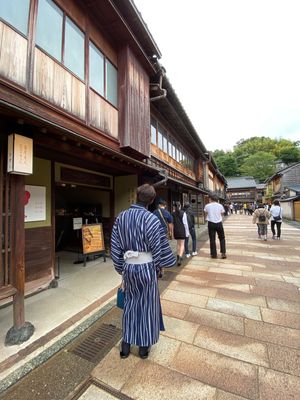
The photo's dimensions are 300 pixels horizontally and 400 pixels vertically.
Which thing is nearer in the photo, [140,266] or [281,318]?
[140,266]

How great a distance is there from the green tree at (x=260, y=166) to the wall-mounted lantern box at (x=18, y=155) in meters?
70.8

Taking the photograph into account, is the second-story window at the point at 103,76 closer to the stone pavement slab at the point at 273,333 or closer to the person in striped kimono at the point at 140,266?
the person in striped kimono at the point at 140,266

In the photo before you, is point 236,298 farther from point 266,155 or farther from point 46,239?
point 266,155

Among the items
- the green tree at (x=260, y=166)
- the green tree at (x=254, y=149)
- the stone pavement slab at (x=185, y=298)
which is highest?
the green tree at (x=254, y=149)

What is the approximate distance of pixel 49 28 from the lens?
4035mm

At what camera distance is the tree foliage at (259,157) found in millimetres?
62312

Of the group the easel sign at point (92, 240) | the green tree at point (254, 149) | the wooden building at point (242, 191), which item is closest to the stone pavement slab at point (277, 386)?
the easel sign at point (92, 240)

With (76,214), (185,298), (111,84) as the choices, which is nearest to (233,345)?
(185,298)

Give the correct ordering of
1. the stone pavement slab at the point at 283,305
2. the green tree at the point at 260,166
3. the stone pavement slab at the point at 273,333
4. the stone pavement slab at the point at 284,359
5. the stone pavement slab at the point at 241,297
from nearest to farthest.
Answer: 1. the stone pavement slab at the point at 284,359
2. the stone pavement slab at the point at 273,333
3. the stone pavement slab at the point at 283,305
4. the stone pavement slab at the point at 241,297
5. the green tree at the point at 260,166

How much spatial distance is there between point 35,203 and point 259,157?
233ft

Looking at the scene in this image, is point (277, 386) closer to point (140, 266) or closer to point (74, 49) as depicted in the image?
point (140, 266)

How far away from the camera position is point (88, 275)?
17.2 feet

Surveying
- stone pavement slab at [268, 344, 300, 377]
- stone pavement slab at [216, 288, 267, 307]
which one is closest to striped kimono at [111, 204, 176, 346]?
stone pavement slab at [268, 344, 300, 377]

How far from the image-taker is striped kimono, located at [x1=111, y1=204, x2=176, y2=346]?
2.28 metres
